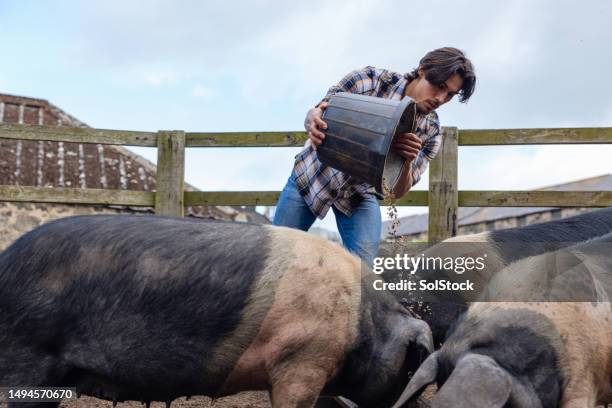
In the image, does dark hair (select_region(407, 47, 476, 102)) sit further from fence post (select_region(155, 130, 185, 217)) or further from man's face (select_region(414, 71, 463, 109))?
fence post (select_region(155, 130, 185, 217))

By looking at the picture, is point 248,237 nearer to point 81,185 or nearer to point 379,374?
point 379,374

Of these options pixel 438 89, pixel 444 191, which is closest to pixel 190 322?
pixel 438 89

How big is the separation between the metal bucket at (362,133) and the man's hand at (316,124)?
0.02 m

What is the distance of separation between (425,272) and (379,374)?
3.76 feet

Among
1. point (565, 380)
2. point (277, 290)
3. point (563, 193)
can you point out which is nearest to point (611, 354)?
point (565, 380)

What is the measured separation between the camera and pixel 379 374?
108 inches

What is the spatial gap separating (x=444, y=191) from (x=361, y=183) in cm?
225

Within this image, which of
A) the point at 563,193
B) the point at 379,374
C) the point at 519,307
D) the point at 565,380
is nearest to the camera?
the point at 565,380

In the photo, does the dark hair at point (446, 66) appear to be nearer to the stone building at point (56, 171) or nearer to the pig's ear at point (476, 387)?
the pig's ear at point (476, 387)

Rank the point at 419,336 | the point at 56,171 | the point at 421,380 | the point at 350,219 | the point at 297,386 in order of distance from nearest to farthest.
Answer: the point at 421,380
the point at 297,386
the point at 419,336
the point at 350,219
the point at 56,171

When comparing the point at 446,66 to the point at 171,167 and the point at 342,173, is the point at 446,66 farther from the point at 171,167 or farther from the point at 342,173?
the point at 171,167

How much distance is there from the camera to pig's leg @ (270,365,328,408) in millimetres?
Answer: 2559

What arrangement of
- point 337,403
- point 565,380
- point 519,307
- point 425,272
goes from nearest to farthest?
point 565,380 < point 519,307 < point 337,403 < point 425,272

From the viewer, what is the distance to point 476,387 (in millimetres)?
2139
